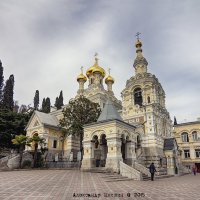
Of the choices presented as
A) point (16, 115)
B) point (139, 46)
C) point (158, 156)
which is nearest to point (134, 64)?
point (139, 46)

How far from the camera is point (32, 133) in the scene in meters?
35.0

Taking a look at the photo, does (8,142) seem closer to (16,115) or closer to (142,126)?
(16,115)

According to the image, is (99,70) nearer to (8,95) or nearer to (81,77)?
(81,77)

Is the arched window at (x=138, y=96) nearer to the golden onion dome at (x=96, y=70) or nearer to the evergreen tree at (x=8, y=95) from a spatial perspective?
the golden onion dome at (x=96, y=70)

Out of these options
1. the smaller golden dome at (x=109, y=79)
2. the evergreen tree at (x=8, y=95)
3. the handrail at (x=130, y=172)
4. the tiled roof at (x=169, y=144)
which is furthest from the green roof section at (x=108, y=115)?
the evergreen tree at (x=8, y=95)

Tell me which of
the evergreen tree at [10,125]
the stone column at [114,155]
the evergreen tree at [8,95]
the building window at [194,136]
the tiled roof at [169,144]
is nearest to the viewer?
the stone column at [114,155]

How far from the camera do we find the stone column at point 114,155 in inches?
752

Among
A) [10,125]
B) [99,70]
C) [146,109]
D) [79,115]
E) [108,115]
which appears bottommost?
[108,115]

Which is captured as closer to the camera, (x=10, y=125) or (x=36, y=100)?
(x=10, y=125)

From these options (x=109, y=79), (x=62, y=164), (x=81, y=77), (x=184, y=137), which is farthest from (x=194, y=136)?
(x=81, y=77)

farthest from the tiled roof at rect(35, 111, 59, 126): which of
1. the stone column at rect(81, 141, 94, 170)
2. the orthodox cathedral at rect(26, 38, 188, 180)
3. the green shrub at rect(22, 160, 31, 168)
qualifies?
the stone column at rect(81, 141, 94, 170)

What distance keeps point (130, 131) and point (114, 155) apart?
4329 mm

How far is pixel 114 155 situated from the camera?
19750mm

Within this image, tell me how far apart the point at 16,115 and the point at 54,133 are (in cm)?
851
